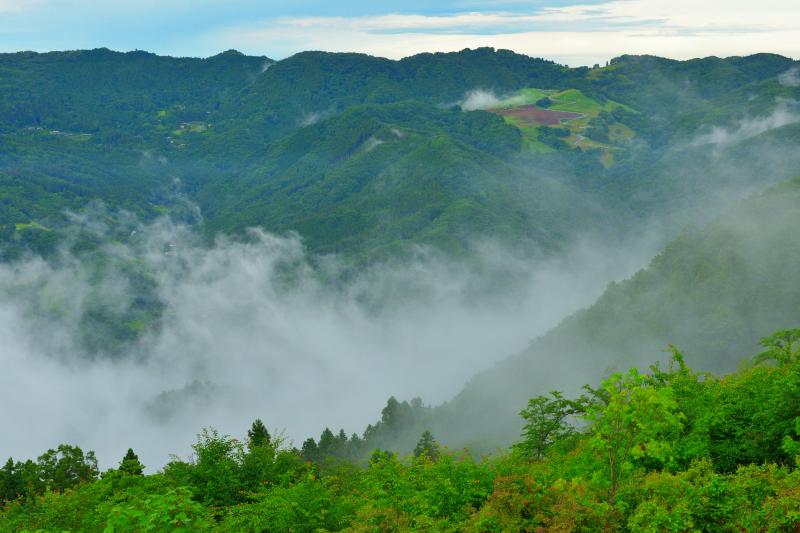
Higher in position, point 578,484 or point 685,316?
point 685,316

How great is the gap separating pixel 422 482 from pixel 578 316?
14001 cm

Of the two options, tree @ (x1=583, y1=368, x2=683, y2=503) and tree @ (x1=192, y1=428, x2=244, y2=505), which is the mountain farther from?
tree @ (x1=583, y1=368, x2=683, y2=503)

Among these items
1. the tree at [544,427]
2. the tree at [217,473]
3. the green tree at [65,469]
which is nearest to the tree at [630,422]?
the tree at [544,427]

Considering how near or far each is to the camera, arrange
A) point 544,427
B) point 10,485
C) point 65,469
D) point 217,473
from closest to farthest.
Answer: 1. point 544,427
2. point 217,473
3. point 65,469
4. point 10,485

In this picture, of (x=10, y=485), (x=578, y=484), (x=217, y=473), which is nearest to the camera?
(x=578, y=484)

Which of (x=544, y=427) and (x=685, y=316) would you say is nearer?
(x=544, y=427)

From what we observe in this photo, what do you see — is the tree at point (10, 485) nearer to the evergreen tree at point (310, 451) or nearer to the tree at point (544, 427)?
the evergreen tree at point (310, 451)

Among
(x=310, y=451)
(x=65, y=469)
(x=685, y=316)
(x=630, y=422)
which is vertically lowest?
(x=310, y=451)

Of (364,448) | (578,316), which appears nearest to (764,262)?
(578,316)

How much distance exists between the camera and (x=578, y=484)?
2628 cm

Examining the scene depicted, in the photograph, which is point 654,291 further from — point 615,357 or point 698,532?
point 698,532

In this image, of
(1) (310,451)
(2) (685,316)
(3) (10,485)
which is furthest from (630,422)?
(2) (685,316)

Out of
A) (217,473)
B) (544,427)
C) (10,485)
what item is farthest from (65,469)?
(544,427)

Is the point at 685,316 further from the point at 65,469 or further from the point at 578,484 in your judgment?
the point at 578,484
